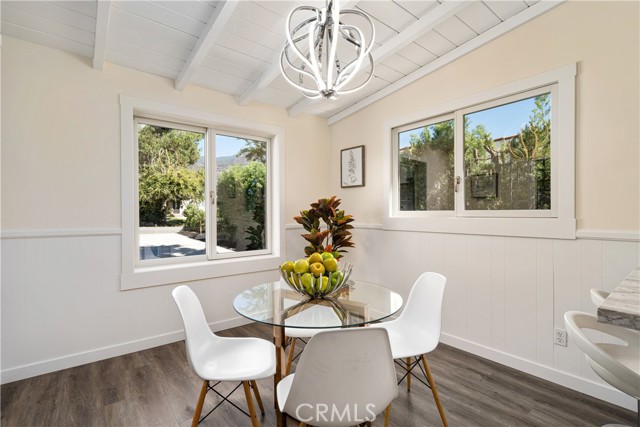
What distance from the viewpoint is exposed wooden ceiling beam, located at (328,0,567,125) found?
7.15 feet


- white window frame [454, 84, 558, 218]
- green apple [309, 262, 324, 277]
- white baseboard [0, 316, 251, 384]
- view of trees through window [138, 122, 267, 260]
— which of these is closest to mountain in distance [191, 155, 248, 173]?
view of trees through window [138, 122, 267, 260]

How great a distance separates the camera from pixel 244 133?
11.3 feet

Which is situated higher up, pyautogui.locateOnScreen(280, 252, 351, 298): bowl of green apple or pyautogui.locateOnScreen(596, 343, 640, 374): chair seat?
pyautogui.locateOnScreen(280, 252, 351, 298): bowl of green apple

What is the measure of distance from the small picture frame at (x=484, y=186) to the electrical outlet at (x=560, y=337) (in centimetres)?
105

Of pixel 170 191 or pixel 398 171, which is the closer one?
pixel 170 191

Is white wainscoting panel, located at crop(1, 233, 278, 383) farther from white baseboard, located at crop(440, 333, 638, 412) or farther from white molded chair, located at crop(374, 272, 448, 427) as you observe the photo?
white baseboard, located at crop(440, 333, 638, 412)

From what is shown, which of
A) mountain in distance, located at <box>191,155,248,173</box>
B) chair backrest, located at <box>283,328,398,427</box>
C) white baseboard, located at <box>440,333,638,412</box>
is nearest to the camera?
chair backrest, located at <box>283,328,398,427</box>

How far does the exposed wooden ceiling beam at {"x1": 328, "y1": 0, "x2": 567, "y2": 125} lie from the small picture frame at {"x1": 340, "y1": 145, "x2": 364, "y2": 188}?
456 mm

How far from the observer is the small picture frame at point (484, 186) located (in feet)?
8.32

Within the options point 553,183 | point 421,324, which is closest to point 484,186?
point 553,183

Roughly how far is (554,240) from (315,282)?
1.73 meters

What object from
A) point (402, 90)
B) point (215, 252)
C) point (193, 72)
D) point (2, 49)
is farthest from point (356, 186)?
point (2, 49)

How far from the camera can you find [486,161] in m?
2.59

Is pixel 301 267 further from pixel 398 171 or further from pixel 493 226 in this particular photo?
pixel 398 171
